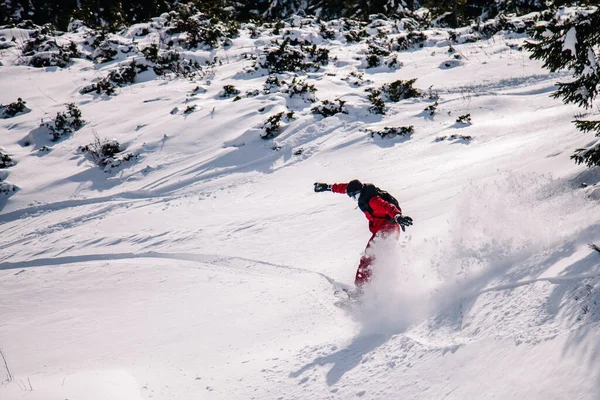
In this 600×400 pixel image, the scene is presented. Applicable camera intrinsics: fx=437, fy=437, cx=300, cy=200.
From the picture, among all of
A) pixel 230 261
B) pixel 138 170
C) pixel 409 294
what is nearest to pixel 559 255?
pixel 409 294

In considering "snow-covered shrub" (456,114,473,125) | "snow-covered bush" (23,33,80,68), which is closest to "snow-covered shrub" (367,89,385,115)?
"snow-covered shrub" (456,114,473,125)

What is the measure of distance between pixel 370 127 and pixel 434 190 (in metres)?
3.77

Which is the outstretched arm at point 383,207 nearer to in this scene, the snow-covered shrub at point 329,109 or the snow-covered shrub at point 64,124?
the snow-covered shrub at point 329,109

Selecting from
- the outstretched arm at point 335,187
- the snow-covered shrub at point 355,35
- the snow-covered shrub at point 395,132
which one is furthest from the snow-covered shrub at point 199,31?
the outstretched arm at point 335,187

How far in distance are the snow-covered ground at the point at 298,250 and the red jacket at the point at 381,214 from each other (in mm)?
308

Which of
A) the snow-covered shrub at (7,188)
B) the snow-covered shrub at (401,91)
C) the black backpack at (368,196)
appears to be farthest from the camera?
the snow-covered shrub at (401,91)

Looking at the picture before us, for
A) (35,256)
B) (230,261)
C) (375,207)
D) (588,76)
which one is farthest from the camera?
(35,256)

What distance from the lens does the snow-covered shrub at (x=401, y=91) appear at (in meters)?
12.5

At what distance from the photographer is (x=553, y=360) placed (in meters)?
2.84

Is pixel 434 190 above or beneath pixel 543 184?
beneath

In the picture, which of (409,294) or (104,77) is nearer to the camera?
(409,294)

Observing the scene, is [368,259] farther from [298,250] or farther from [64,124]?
[64,124]

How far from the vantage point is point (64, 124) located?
39.9 feet

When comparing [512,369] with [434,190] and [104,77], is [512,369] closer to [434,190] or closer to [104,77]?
[434,190]
